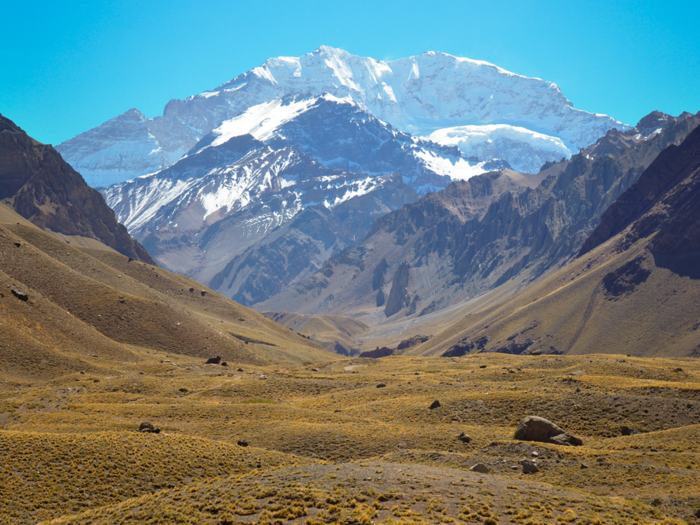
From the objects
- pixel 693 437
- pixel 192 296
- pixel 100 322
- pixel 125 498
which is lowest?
pixel 125 498

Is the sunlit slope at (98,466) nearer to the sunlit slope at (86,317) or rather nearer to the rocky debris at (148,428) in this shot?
the rocky debris at (148,428)

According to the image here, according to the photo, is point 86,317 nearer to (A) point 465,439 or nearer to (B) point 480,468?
(A) point 465,439

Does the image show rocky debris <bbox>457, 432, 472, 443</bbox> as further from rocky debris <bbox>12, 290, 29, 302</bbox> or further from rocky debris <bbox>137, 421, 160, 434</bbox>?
rocky debris <bbox>12, 290, 29, 302</bbox>

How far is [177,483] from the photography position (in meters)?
34.6

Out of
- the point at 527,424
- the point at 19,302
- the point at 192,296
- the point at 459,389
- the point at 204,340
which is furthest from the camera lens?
the point at 192,296

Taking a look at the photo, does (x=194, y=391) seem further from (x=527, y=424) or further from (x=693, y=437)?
(x=693, y=437)

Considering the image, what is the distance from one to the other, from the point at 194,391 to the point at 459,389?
35482 millimetres

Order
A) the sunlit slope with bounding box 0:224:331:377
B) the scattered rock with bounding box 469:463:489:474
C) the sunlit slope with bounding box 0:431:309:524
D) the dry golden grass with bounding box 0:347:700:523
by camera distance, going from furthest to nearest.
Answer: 1. the sunlit slope with bounding box 0:224:331:377
2. the scattered rock with bounding box 469:463:489:474
3. the sunlit slope with bounding box 0:431:309:524
4. the dry golden grass with bounding box 0:347:700:523

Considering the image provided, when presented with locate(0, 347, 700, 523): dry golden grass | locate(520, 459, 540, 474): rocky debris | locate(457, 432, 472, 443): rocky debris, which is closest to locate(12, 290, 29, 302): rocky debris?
locate(0, 347, 700, 523): dry golden grass

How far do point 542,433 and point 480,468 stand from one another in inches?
378

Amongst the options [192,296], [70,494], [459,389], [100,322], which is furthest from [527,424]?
[192,296]

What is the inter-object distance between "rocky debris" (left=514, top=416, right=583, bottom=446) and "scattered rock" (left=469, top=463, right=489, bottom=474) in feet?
27.8

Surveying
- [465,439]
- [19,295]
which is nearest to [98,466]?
[465,439]

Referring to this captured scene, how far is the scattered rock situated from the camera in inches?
1407
